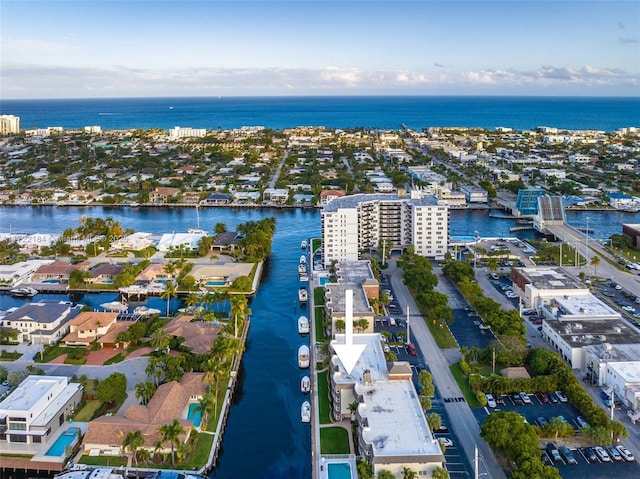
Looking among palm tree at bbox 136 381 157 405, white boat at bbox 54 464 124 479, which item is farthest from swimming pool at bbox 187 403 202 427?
white boat at bbox 54 464 124 479

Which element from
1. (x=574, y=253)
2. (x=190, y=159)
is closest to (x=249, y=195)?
(x=190, y=159)

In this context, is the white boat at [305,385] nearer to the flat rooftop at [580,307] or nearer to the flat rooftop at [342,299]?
the flat rooftop at [342,299]

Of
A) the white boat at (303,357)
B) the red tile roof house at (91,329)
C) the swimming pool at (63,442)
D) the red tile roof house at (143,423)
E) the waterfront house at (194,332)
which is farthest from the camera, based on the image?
the red tile roof house at (91,329)

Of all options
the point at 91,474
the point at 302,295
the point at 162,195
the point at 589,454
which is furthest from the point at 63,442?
the point at 162,195

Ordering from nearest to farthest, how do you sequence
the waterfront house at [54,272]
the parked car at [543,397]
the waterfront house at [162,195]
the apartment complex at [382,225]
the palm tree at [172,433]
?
the palm tree at [172,433] → the parked car at [543,397] → the waterfront house at [54,272] → the apartment complex at [382,225] → the waterfront house at [162,195]

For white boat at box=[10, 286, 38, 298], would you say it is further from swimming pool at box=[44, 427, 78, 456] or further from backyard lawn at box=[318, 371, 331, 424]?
Result: backyard lawn at box=[318, 371, 331, 424]

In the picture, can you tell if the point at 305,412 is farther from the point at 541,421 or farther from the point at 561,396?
the point at 561,396

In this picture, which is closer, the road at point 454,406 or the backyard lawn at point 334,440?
the road at point 454,406

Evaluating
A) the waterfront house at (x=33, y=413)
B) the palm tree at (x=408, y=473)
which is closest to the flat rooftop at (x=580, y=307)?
the palm tree at (x=408, y=473)
